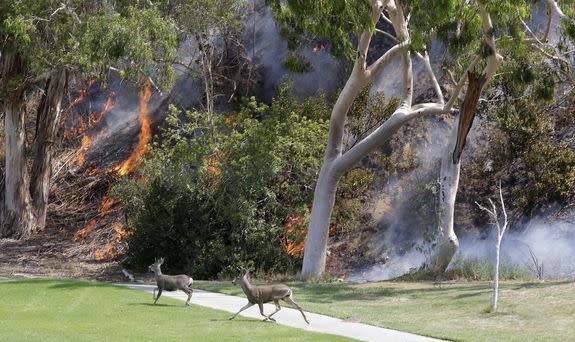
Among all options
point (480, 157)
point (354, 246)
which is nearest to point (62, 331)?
point (354, 246)

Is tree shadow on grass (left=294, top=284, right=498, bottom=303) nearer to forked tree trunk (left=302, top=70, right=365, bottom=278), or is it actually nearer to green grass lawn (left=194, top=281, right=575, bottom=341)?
green grass lawn (left=194, top=281, right=575, bottom=341)

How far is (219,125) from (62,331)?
1638 centimetres

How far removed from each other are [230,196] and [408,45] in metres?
7.91

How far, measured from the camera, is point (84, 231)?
4109 cm

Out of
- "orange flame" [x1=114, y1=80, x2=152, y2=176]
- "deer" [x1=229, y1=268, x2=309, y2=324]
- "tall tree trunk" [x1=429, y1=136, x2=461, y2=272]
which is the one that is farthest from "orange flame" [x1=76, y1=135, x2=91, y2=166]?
"deer" [x1=229, y1=268, x2=309, y2=324]

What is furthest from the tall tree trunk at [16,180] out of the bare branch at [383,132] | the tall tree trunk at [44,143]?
the bare branch at [383,132]

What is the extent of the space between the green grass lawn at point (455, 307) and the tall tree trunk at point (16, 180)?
1852 centimetres

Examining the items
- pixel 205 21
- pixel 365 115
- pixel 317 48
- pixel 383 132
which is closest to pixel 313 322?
pixel 383 132

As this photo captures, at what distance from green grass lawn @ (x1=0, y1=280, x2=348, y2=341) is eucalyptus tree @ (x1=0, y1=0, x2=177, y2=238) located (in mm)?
10148

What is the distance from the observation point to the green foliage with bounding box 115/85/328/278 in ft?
93.8

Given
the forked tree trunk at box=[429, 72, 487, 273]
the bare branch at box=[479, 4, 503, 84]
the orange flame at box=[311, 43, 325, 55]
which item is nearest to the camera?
the bare branch at box=[479, 4, 503, 84]

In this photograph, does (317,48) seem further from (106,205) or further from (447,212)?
(447,212)

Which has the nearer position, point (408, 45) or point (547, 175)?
point (408, 45)

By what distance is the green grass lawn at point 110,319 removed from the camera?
14.9 m
